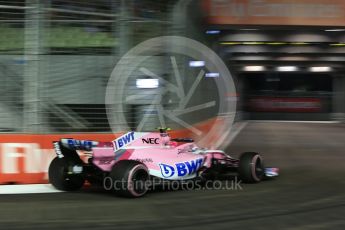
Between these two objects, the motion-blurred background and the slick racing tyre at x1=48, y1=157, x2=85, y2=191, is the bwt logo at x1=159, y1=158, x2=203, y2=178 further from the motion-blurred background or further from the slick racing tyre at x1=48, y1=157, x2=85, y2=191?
the motion-blurred background

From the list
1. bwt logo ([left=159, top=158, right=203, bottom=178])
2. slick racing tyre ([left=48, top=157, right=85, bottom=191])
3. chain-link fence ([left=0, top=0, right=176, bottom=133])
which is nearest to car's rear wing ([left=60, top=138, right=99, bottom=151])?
slick racing tyre ([left=48, top=157, right=85, bottom=191])

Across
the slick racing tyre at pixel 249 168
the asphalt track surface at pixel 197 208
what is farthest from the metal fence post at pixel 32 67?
the slick racing tyre at pixel 249 168

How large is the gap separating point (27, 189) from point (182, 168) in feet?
8.20

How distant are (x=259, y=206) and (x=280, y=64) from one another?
2948 cm

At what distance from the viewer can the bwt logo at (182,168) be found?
27.8 feet

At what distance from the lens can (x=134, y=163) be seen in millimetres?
7918

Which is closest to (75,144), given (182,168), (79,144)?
(79,144)

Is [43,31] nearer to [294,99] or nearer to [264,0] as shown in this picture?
[264,0]

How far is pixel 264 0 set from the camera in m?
17.7

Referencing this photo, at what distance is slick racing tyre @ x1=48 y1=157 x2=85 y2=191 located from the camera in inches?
336

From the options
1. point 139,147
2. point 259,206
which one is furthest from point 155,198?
point 259,206

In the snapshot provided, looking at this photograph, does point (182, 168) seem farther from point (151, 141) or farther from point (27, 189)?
point (27, 189)

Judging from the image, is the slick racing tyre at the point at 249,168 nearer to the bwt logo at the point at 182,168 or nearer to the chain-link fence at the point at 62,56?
the bwt logo at the point at 182,168

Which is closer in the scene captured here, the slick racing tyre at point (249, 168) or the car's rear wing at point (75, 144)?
the car's rear wing at point (75, 144)
